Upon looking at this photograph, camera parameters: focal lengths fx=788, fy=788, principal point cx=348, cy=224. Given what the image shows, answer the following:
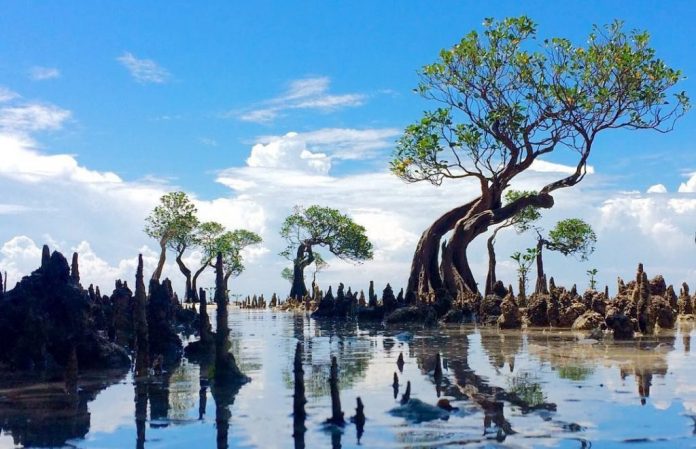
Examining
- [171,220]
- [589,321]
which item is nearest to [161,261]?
[171,220]

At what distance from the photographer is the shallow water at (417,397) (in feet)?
46.2

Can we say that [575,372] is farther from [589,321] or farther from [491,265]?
[491,265]

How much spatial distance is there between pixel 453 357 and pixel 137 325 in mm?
10115

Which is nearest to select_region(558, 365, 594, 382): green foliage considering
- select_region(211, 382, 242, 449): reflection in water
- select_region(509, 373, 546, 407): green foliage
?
select_region(509, 373, 546, 407): green foliage

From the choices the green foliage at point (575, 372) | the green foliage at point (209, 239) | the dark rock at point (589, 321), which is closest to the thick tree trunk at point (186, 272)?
the green foliage at point (209, 239)

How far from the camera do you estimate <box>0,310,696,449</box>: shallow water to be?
14094 millimetres

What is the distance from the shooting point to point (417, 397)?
1808 centimetres

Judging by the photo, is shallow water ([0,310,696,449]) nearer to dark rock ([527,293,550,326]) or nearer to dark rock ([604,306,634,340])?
dark rock ([604,306,634,340])

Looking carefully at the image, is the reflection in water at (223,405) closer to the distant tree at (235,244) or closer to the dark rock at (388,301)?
the dark rock at (388,301)

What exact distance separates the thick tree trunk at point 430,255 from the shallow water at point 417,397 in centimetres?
2316

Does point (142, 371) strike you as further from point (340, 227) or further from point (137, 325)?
point (340, 227)

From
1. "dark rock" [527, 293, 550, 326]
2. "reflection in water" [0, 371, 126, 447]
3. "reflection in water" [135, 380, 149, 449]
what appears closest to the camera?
"reflection in water" [135, 380, 149, 449]

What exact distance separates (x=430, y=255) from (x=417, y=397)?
3429 centimetres

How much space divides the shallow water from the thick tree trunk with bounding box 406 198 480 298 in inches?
912
